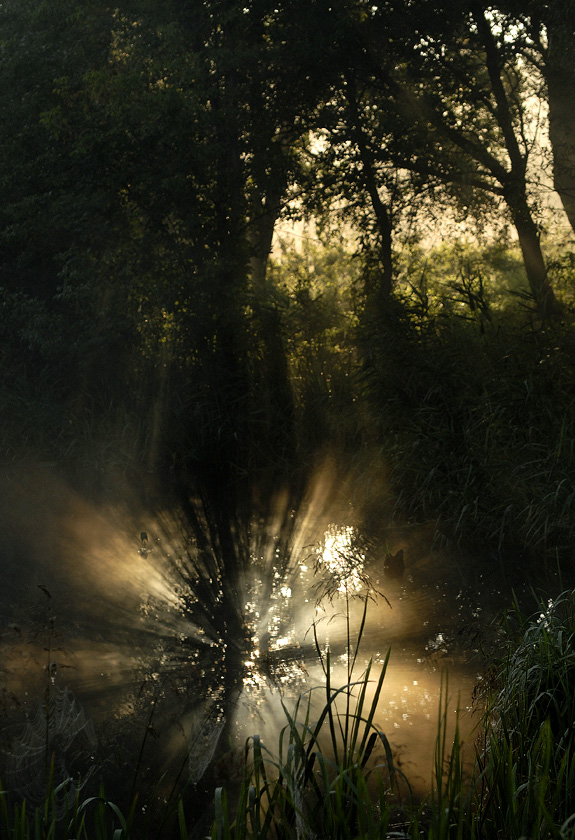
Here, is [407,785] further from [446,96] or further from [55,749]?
[446,96]

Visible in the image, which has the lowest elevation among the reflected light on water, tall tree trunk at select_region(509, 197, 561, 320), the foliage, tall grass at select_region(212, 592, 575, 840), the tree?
tall grass at select_region(212, 592, 575, 840)

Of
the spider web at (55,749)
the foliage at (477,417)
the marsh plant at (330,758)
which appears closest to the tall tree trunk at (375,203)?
the foliage at (477,417)

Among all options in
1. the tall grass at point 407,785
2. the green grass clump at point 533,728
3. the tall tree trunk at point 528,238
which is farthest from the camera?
the tall tree trunk at point 528,238

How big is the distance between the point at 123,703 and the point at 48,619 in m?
1.28

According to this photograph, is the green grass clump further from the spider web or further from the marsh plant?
the spider web

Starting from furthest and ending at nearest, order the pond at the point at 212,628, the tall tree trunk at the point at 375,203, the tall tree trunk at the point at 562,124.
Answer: the tall tree trunk at the point at 562,124
the tall tree trunk at the point at 375,203
the pond at the point at 212,628

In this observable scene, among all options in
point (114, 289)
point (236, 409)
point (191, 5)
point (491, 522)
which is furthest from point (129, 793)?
point (191, 5)

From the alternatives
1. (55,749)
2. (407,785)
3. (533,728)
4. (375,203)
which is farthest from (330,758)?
(375,203)

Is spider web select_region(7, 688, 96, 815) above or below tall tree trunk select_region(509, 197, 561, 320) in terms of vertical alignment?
below

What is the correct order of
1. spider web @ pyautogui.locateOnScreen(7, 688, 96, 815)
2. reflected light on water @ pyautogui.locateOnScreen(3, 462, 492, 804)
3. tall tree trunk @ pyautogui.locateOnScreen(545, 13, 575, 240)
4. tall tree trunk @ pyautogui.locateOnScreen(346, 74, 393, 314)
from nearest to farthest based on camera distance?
spider web @ pyautogui.locateOnScreen(7, 688, 96, 815) < reflected light on water @ pyautogui.locateOnScreen(3, 462, 492, 804) < tall tree trunk @ pyautogui.locateOnScreen(346, 74, 393, 314) < tall tree trunk @ pyautogui.locateOnScreen(545, 13, 575, 240)

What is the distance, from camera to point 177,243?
30.2ft

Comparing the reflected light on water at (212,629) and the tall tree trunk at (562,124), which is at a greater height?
the tall tree trunk at (562,124)

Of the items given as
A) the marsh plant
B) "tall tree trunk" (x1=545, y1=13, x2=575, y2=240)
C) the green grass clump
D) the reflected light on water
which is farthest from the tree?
the green grass clump

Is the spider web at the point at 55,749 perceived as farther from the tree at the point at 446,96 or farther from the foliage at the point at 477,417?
the tree at the point at 446,96
